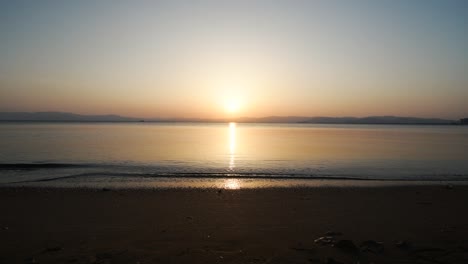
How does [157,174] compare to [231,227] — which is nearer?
[231,227]

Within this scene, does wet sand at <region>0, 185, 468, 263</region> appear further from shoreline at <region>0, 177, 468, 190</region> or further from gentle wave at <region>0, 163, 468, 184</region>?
gentle wave at <region>0, 163, 468, 184</region>

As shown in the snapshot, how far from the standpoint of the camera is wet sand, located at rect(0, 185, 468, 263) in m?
7.38

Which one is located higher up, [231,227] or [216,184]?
[231,227]

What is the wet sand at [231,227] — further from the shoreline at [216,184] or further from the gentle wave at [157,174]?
the gentle wave at [157,174]

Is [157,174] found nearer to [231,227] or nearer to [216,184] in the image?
[216,184]

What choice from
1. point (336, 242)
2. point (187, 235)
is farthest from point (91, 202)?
point (336, 242)

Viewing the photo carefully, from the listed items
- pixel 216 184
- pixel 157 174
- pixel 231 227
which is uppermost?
pixel 231 227

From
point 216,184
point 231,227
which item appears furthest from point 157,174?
point 231,227

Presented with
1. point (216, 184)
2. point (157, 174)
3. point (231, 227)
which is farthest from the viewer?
point (157, 174)

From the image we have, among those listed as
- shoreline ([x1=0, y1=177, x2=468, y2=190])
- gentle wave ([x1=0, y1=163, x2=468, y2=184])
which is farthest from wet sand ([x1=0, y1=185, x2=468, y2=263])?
gentle wave ([x1=0, y1=163, x2=468, y2=184])

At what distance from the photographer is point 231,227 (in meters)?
9.72

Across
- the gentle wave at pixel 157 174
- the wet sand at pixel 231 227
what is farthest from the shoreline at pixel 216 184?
the wet sand at pixel 231 227

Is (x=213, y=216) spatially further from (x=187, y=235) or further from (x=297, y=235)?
(x=297, y=235)

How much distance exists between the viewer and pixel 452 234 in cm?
901
